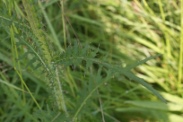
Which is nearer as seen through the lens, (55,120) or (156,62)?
(55,120)

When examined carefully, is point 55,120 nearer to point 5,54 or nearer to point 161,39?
point 5,54

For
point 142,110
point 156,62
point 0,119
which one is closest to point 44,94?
point 0,119

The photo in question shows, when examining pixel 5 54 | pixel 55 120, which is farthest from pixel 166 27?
pixel 55 120

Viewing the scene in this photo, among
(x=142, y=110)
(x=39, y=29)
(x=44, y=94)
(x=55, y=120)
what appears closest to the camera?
(x=39, y=29)

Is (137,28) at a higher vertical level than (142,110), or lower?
higher

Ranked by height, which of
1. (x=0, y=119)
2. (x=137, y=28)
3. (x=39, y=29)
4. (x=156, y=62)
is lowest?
(x=0, y=119)

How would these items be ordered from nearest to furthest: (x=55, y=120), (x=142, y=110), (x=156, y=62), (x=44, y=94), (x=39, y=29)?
(x=39, y=29) < (x=55, y=120) < (x=142, y=110) < (x=44, y=94) < (x=156, y=62)
